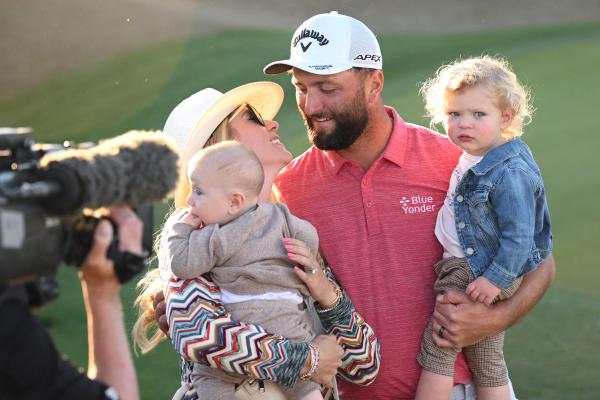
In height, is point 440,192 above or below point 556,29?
below

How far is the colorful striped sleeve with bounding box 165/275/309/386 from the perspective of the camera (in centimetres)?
291

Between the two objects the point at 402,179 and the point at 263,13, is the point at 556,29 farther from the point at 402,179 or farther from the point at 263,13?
the point at 402,179

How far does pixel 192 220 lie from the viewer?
303 cm

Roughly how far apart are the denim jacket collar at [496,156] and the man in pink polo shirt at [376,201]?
256mm

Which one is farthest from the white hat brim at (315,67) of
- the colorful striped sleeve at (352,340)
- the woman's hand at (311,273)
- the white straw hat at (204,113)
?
the woman's hand at (311,273)

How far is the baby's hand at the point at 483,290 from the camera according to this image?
349 cm

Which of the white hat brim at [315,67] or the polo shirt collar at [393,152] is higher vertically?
the white hat brim at [315,67]

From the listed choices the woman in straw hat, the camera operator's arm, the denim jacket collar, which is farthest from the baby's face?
the denim jacket collar

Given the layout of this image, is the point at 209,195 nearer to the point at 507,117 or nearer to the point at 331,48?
the point at 331,48

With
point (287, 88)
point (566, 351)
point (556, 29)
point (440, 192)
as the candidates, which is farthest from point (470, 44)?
point (440, 192)

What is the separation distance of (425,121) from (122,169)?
881cm

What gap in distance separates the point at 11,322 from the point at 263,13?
48.6ft

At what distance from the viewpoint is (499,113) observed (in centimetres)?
356

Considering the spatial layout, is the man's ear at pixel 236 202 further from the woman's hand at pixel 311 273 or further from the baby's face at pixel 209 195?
the woman's hand at pixel 311 273
